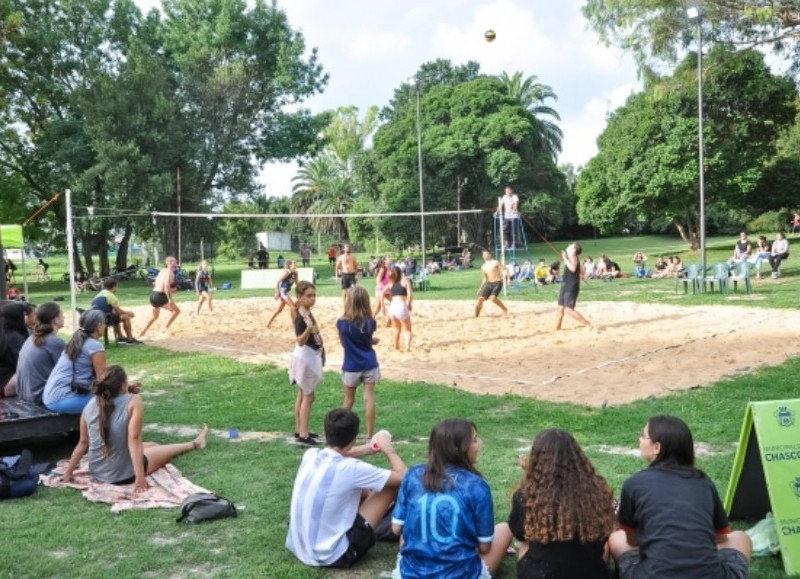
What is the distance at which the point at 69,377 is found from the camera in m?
6.17

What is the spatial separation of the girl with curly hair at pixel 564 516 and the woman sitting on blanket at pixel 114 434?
316 centimetres

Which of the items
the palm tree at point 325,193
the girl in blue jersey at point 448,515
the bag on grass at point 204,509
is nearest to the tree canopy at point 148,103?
the palm tree at point 325,193

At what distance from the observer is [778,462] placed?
12.4 feet

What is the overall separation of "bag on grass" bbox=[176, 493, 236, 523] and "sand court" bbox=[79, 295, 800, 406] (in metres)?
4.09

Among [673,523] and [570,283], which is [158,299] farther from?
[673,523]

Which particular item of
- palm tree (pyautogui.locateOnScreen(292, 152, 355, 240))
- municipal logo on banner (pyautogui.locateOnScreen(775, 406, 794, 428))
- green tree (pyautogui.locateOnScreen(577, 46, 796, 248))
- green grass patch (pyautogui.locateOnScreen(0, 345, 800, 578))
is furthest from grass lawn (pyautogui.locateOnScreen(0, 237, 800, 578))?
palm tree (pyautogui.locateOnScreen(292, 152, 355, 240))

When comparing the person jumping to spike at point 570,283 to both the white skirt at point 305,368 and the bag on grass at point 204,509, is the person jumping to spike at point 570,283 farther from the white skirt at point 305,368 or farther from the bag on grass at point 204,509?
the bag on grass at point 204,509

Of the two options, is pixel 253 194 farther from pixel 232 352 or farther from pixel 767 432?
pixel 767 432

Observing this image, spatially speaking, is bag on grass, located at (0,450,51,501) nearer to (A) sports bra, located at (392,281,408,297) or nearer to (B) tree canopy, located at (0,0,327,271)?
(A) sports bra, located at (392,281,408,297)

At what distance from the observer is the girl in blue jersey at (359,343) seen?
6.26m

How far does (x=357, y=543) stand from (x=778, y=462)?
87.5 inches

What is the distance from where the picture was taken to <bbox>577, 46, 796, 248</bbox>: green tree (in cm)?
2881

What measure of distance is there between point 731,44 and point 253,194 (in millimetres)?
25531

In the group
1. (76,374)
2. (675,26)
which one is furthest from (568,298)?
(675,26)
